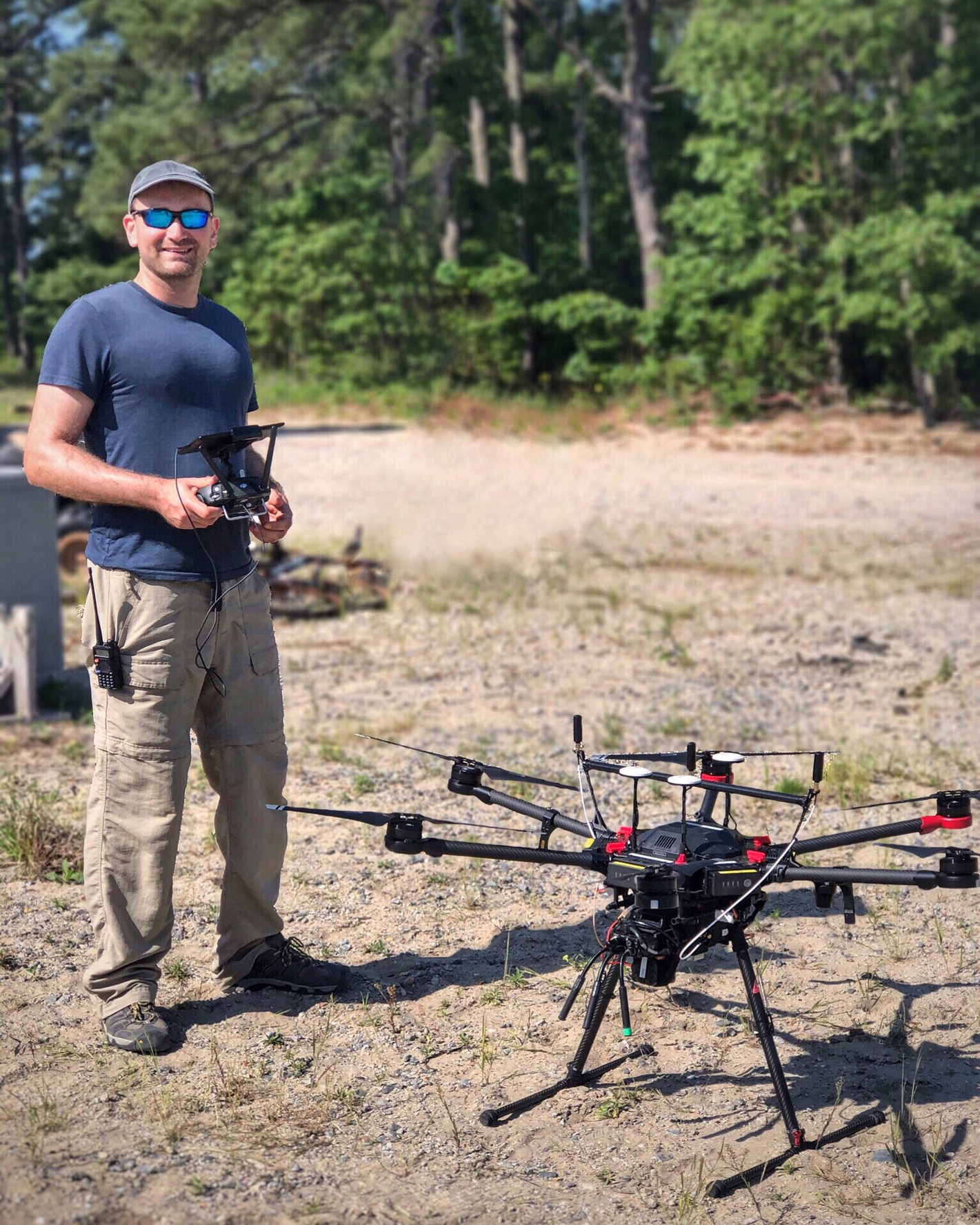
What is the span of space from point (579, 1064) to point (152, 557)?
1.77m

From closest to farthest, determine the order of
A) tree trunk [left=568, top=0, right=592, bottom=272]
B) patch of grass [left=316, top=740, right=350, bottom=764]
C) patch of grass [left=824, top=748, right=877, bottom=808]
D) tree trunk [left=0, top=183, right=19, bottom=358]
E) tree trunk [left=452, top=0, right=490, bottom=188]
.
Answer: patch of grass [left=824, top=748, right=877, bottom=808]
patch of grass [left=316, top=740, right=350, bottom=764]
tree trunk [left=452, top=0, right=490, bottom=188]
tree trunk [left=568, top=0, right=592, bottom=272]
tree trunk [left=0, top=183, right=19, bottom=358]

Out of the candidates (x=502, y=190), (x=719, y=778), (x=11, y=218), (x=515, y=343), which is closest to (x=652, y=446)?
(x=515, y=343)

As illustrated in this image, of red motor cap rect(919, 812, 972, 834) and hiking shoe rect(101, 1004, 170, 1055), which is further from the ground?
red motor cap rect(919, 812, 972, 834)

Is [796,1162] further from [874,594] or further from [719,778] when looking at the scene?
[874,594]

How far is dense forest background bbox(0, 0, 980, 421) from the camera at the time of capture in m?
23.3

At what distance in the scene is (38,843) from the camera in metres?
5.60

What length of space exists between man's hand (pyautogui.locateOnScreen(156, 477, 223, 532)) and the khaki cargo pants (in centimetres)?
28

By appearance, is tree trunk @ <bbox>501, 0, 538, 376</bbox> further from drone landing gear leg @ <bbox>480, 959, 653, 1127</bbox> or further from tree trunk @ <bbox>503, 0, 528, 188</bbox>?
drone landing gear leg @ <bbox>480, 959, 653, 1127</bbox>

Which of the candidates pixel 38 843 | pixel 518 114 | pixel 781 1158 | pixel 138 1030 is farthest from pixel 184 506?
pixel 518 114

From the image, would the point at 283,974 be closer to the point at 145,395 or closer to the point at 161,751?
the point at 161,751

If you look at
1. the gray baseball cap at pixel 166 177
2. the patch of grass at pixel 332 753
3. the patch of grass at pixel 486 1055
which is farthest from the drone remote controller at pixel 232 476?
the patch of grass at pixel 332 753

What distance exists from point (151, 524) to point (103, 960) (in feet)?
4.03

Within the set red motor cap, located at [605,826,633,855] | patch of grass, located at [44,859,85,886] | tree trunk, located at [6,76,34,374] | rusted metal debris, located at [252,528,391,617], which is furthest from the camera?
tree trunk, located at [6,76,34,374]

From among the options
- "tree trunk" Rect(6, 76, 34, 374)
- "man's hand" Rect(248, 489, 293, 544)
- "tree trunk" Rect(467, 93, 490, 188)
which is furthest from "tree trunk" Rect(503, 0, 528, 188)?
"man's hand" Rect(248, 489, 293, 544)
